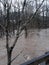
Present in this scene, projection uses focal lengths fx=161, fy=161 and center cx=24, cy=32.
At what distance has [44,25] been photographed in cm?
3741

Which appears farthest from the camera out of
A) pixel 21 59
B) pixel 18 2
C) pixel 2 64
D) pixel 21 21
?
pixel 21 59

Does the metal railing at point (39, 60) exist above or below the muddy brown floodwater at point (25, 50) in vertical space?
above

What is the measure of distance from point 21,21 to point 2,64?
6034 millimetres

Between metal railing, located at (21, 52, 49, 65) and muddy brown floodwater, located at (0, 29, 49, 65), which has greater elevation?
metal railing, located at (21, 52, 49, 65)

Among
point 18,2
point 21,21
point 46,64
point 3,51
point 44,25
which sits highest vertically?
point 18,2

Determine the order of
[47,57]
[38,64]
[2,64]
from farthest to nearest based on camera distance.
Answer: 1. [2,64]
2. [47,57]
3. [38,64]

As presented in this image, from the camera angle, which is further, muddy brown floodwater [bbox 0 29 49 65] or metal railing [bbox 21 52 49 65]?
muddy brown floodwater [bbox 0 29 49 65]

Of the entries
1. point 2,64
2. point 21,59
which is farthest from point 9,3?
point 21,59

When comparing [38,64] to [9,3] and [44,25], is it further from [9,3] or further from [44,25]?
[44,25]

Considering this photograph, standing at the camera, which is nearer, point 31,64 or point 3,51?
point 31,64

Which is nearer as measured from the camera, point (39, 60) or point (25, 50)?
point (39, 60)

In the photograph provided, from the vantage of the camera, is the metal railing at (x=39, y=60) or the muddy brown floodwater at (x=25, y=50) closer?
the metal railing at (x=39, y=60)

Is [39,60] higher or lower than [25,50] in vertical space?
higher

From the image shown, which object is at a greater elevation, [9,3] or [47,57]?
[9,3]
